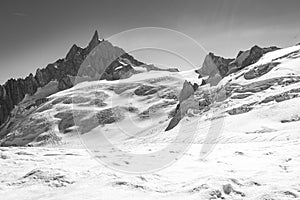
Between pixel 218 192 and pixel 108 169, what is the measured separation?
7.04 meters

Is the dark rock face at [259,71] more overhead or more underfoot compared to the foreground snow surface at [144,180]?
more overhead

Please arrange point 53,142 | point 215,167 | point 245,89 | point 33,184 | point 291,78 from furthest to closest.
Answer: point 53,142
point 245,89
point 291,78
point 215,167
point 33,184

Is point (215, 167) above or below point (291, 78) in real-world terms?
below

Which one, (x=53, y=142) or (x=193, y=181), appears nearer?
(x=193, y=181)

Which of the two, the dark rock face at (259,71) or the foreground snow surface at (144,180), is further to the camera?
the dark rock face at (259,71)

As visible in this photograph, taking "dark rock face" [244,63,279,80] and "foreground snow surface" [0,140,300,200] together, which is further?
"dark rock face" [244,63,279,80]

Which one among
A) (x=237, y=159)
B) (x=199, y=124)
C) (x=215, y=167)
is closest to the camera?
(x=215, y=167)

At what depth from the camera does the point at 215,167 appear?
21109mm

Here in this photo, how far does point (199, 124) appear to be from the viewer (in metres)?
79.9

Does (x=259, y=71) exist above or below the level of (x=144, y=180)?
above

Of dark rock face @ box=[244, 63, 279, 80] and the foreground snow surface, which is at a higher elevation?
dark rock face @ box=[244, 63, 279, 80]

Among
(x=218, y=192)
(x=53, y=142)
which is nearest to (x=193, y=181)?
(x=218, y=192)

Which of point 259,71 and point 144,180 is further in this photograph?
point 259,71

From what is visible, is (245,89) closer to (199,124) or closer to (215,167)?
(199,124)
